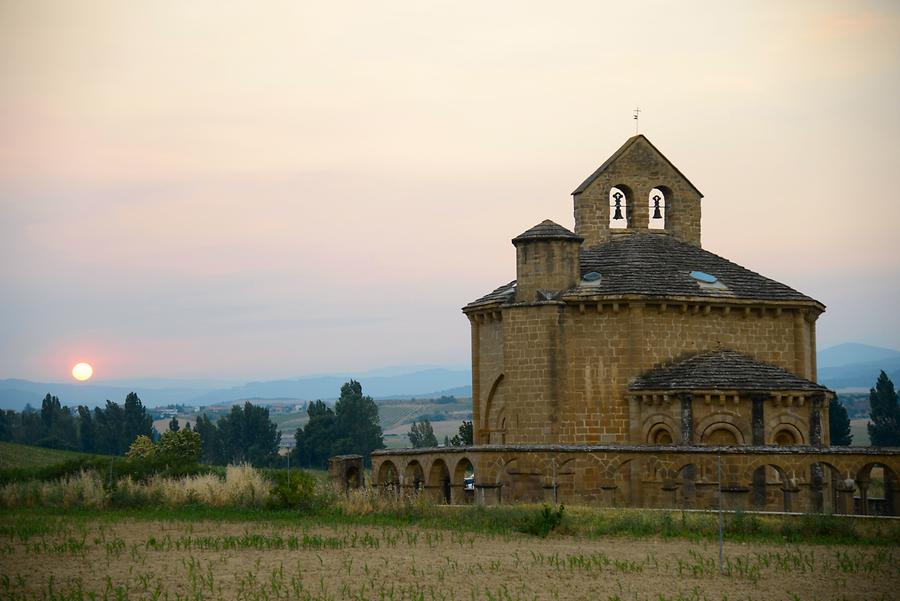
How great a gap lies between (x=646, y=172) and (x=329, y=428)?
151 ft

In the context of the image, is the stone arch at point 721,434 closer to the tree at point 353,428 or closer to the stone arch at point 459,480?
the stone arch at point 459,480

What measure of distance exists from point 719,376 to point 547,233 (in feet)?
20.0

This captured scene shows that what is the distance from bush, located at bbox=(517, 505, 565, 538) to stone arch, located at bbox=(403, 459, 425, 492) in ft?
28.0

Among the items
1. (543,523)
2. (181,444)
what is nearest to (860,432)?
(181,444)

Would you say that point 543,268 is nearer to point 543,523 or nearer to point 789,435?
point 789,435

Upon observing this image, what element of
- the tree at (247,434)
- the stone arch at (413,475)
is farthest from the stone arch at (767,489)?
the tree at (247,434)

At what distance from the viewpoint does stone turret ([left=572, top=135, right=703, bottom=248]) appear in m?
42.8

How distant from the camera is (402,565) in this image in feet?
72.8

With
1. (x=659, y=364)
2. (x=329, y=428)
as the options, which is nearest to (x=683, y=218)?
(x=659, y=364)

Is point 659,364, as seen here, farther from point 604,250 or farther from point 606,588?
point 606,588

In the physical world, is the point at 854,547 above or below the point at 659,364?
below

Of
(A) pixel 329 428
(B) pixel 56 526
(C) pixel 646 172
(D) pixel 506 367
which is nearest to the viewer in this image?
(B) pixel 56 526

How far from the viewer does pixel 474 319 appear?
4106 cm

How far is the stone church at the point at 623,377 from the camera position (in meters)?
32.1
